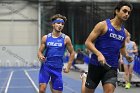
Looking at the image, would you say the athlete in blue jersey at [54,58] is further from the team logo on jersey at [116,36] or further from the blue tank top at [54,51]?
the team logo on jersey at [116,36]

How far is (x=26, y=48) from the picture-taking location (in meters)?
37.3

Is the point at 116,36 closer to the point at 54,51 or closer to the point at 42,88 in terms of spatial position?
the point at 54,51

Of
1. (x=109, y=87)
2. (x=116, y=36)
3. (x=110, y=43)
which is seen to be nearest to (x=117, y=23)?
(x=116, y=36)

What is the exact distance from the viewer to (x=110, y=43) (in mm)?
6660

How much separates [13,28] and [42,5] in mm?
3113

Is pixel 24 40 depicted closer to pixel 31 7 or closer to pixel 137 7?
pixel 31 7

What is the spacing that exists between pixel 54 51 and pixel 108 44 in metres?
2.05

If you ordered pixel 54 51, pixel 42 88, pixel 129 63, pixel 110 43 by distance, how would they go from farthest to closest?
pixel 129 63 → pixel 54 51 → pixel 42 88 → pixel 110 43

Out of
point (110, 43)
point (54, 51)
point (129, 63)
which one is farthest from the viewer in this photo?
point (129, 63)

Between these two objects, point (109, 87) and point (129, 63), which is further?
point (129, 63)

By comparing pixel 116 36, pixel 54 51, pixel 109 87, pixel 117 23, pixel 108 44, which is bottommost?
pixel 109 87

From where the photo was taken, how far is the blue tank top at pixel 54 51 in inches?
336

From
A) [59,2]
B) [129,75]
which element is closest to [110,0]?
[59,2]

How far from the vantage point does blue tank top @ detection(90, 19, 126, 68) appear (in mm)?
6645
